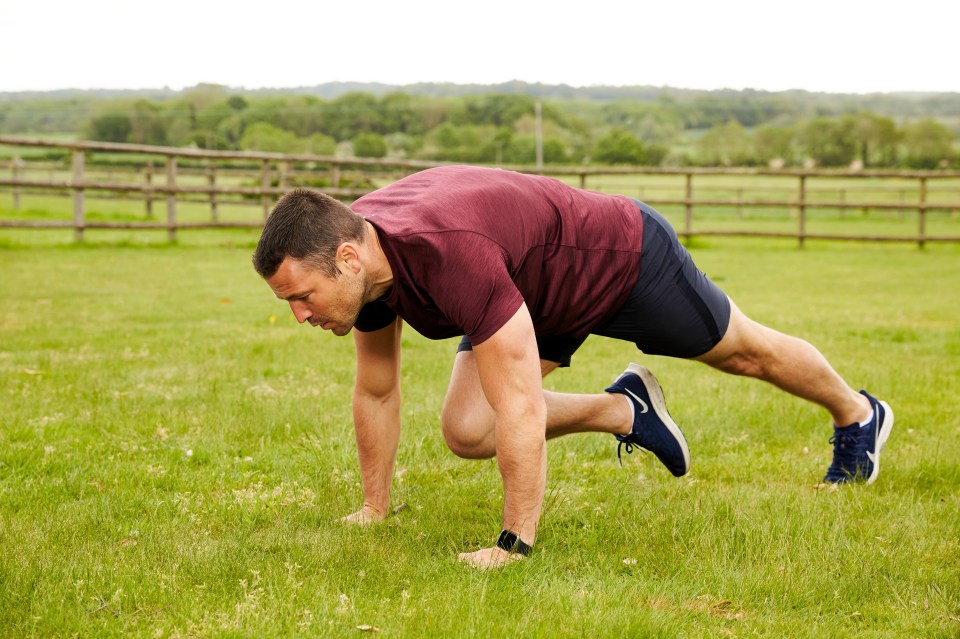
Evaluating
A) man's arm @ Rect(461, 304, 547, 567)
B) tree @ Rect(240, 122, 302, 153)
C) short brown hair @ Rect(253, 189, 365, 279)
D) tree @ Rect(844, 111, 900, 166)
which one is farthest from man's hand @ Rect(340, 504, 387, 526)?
tree @ Rect(844, 111, 900, 166)

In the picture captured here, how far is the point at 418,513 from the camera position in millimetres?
3795

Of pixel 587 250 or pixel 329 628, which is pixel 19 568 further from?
pixel 587 250

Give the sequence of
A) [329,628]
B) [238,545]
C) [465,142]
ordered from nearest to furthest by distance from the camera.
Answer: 1. [329,628]
2. [238,545]
3. [465,142]

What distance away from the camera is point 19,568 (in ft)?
10.0

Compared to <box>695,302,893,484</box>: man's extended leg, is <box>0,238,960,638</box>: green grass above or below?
below

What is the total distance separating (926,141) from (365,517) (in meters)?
83.7

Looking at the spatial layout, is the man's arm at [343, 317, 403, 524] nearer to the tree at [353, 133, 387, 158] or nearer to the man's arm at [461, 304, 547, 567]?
the man's arm at [461, 304, 547, 567]

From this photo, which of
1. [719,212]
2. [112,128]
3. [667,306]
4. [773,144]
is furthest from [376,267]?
[773,144]

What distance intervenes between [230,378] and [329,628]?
369cm

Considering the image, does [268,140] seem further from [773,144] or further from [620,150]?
[773,144]

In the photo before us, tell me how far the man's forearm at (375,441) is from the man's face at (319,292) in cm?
75

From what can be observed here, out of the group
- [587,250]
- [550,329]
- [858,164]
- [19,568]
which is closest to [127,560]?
[19,568]

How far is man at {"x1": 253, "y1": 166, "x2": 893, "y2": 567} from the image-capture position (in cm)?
287

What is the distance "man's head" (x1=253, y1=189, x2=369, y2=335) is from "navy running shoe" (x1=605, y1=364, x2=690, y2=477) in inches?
58.2
